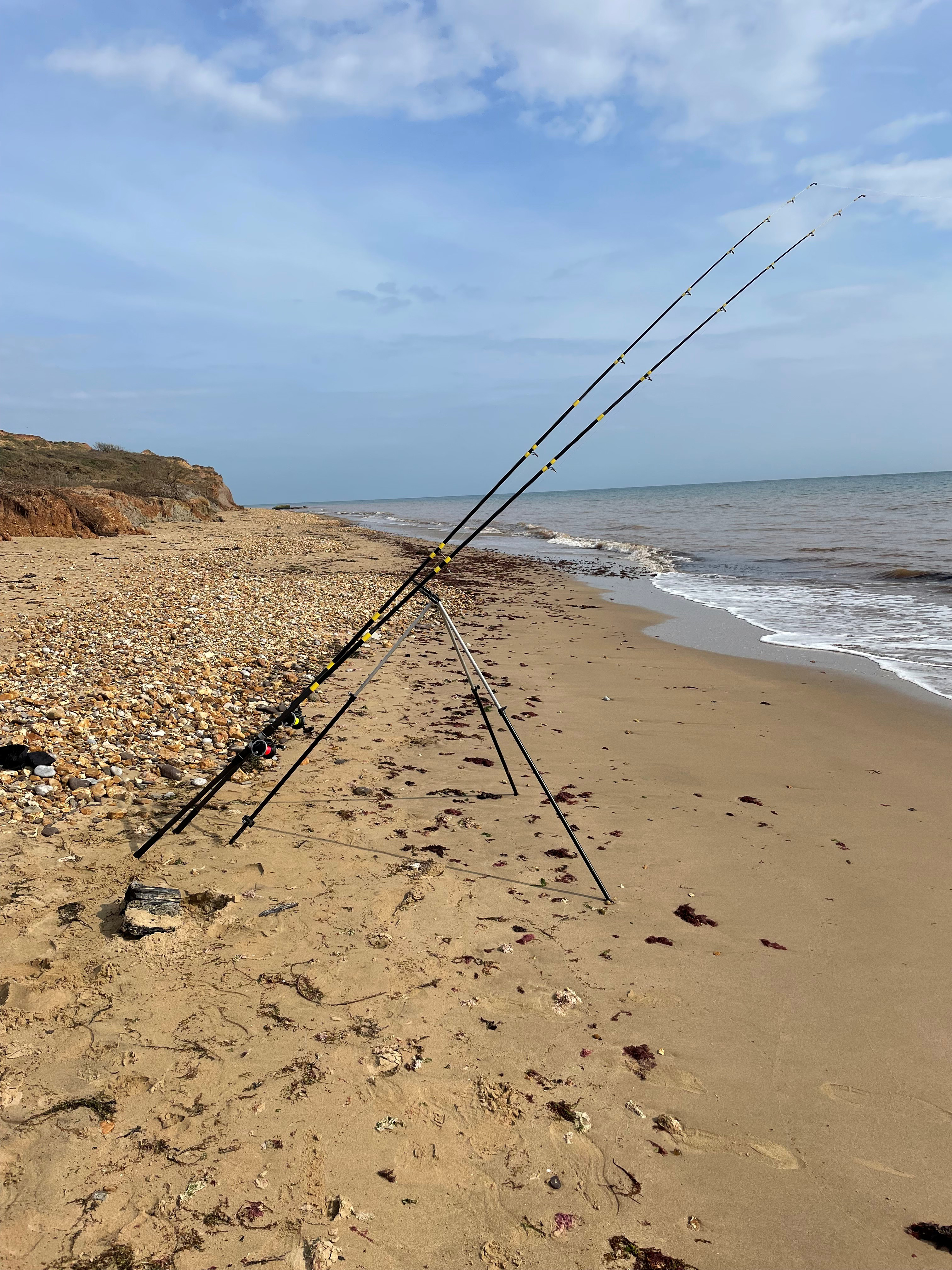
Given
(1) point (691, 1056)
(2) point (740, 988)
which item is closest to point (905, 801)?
(2) point (740, 988)

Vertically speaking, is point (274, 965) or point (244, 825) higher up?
point (244, 825)

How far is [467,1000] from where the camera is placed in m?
3.03

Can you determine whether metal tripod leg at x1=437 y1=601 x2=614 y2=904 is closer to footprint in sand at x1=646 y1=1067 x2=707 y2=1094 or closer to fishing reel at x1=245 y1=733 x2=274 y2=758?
footprint in sand at x1=646 y1=1067 x2=707 y2=1094

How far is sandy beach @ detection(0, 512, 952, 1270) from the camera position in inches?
84.4

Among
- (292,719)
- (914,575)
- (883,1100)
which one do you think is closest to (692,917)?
(883,1100)

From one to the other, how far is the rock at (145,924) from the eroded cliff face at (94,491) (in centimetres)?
1572

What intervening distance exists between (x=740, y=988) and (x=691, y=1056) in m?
0.53

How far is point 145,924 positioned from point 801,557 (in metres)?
22.3

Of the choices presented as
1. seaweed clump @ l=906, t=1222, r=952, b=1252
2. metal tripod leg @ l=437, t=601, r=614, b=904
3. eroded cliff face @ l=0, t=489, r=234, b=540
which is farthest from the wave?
eroded cliff face @ l=0, t=489, r=234, b=540

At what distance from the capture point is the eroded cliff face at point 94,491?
16656 mm

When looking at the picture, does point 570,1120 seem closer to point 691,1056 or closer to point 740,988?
point 691,1056

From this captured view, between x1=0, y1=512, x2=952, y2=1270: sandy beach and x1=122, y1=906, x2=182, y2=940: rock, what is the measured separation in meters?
0.03

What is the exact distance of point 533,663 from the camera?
898 cm

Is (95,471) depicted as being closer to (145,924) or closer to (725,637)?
(725,637)
